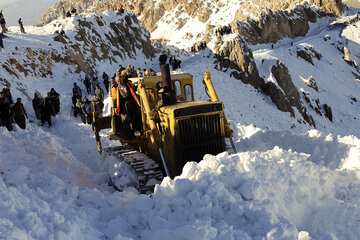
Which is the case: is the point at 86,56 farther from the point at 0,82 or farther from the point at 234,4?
the point at 234,4

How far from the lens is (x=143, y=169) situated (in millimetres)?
7129

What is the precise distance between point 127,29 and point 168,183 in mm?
32571

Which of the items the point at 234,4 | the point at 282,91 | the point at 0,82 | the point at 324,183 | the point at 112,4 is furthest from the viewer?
the point at 112,4

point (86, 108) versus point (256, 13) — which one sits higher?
point (256, 13)

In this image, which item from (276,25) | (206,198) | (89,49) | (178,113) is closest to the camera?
(206,198)

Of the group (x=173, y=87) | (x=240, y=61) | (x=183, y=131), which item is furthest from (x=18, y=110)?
(x=240, y=61)

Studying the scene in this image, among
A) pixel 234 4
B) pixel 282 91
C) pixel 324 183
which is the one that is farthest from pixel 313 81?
pixel 234 4

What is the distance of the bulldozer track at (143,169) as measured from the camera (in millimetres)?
6618

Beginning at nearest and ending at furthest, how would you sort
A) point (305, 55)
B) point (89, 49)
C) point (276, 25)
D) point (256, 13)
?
1. point (89, 49)
2. point (305, 55)
3. point (276, 25)
4. point (256, 13)

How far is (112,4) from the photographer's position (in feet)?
365

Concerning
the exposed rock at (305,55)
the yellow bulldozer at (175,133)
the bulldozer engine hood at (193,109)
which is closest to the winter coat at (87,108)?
the yellow bulldozer at (175,133)

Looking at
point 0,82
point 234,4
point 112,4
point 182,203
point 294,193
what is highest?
point 112,4

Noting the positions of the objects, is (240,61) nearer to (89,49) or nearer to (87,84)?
(89,49)

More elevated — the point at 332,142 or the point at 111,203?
the point at 111,203
